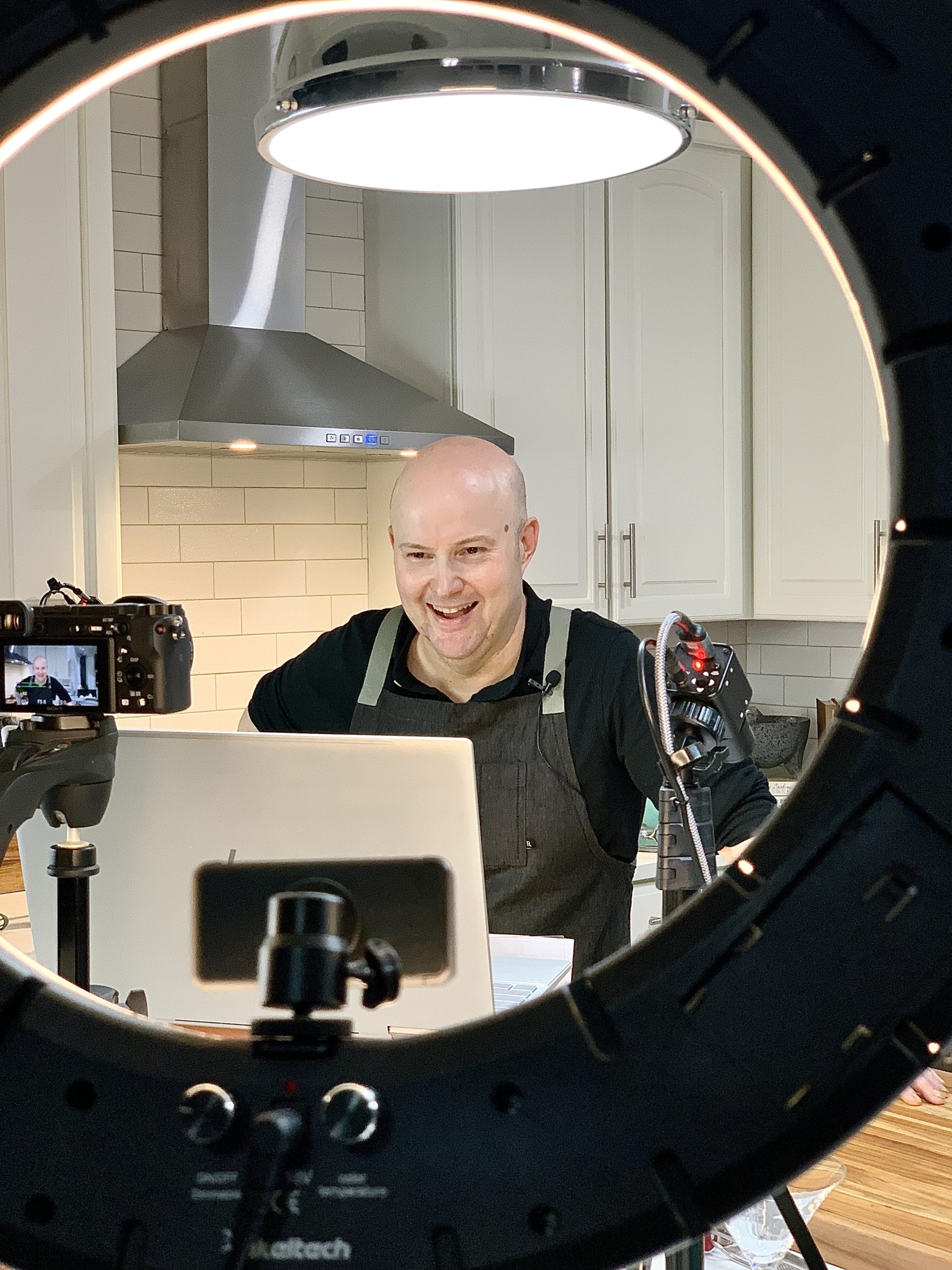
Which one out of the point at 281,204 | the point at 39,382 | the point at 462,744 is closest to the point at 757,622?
the point at 281,204

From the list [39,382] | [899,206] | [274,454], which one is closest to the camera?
[899,206]

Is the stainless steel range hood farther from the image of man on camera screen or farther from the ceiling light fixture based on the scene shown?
the image of man on camera screen

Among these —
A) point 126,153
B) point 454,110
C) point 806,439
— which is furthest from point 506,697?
point 806,439

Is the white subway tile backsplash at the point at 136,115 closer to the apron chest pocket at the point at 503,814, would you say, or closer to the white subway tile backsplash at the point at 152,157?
the white subway tile backsplash at the point at 152,157

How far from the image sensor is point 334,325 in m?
2.76

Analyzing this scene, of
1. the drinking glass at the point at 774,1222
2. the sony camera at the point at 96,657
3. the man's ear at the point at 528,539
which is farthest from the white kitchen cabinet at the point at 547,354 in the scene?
the sony camera at the point at 96,657

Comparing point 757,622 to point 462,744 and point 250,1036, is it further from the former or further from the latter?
point 250,1036

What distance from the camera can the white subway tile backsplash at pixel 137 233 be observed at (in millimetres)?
2469

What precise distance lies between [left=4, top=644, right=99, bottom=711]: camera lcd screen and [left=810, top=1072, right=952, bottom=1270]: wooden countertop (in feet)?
2.05

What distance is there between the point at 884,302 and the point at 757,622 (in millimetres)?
3214

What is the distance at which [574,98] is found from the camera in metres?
0.94

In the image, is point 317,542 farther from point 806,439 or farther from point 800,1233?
point 800,1233

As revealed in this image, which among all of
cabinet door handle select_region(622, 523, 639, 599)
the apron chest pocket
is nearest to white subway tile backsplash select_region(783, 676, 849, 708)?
cabinet door handle select_region(622, 523, 639, 599)

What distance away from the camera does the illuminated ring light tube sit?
2.91 ft
